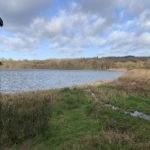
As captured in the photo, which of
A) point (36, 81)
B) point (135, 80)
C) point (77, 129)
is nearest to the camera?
point (77, 129)

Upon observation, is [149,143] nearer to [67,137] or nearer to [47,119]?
[67,137]

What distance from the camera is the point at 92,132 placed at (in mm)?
12828

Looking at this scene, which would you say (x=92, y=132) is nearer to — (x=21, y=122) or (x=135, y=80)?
(x=21, y=122)

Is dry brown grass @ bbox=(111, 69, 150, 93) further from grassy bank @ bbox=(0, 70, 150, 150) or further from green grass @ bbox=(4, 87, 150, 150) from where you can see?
grassy bank @ bbox=(0, 70, 150, 150)

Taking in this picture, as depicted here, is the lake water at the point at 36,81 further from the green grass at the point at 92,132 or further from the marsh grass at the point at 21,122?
the marsh grass at the point at 21,122

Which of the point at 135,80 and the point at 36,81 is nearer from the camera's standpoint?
the point at 135,80

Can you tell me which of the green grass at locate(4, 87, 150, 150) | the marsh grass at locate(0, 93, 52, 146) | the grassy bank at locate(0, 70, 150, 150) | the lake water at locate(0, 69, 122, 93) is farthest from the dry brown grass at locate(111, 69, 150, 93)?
the marsh grass at locate(0, 93, 52, 146)

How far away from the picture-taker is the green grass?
35.1 feet

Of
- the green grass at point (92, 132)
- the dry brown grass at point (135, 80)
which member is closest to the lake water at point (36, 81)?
the dry brown grass at point (135, 80)

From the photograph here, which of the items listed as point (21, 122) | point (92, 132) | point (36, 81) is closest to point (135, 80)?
point (36, 81)

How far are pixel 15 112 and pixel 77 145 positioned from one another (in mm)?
4286

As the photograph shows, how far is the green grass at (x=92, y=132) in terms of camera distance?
1069 cm

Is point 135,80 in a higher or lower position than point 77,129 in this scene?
lower

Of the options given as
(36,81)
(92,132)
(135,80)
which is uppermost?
(92,132)
